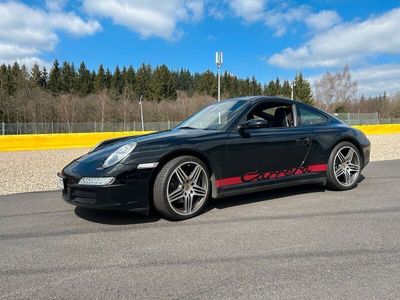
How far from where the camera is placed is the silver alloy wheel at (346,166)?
5.74 metres

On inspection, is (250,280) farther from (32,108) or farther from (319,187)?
(32,108)

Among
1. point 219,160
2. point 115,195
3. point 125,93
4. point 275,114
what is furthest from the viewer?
point 125,93

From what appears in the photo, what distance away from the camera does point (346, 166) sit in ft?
19.1

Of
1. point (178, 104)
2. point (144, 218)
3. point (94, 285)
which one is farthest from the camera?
point (178, 104)

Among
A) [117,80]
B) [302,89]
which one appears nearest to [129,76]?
[117,80]

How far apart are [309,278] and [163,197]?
1.89m

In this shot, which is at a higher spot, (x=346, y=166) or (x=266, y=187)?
(x=346, y=166)

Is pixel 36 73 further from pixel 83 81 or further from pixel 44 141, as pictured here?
pixel 44 141

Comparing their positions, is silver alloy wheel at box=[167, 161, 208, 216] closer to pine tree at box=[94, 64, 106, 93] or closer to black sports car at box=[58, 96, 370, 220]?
black sports car at box=[58, 96, 370, 220]

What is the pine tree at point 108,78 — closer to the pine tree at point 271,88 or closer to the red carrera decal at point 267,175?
the pine tree at point 271,88

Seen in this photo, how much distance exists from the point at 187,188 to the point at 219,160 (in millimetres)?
529

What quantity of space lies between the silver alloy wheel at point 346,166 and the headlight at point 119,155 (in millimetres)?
3137

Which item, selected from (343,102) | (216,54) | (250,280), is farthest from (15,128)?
(343,102)

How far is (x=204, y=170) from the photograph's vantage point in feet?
14.8
